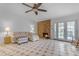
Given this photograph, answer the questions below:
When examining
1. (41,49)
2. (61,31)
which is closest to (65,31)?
(61,31)

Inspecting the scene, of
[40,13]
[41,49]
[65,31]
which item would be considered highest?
[40,13]

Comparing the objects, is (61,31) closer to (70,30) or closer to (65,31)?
(65,31)

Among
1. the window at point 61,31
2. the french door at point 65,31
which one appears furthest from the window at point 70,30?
the window at point 61,31

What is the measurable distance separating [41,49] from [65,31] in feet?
2.15

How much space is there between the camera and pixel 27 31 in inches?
91.6

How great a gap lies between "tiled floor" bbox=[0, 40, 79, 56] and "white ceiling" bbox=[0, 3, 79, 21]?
0.56 m

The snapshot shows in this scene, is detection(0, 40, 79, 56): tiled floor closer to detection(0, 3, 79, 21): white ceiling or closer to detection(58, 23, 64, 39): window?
detection(58, 23, 64, 39): window

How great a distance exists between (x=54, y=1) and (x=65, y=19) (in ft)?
1.60

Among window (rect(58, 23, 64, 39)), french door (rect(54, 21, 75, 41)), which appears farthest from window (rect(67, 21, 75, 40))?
window (rect(58, 23, 64, 39))

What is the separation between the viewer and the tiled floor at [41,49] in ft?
6.90

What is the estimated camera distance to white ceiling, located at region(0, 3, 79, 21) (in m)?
2.11

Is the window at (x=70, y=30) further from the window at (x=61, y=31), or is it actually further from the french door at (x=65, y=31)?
the window at (x=61, y=31)

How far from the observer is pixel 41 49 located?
2.24 m

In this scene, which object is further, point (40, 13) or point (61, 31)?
point (61, 31)
